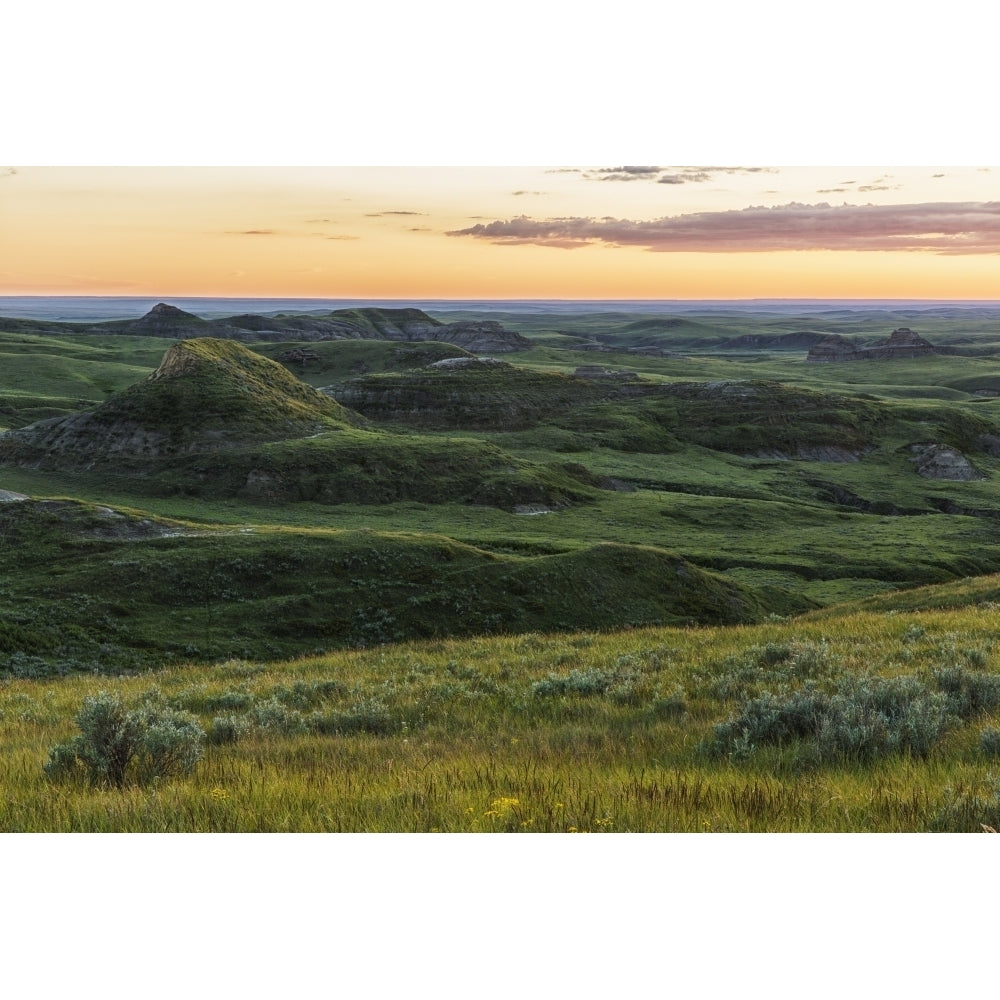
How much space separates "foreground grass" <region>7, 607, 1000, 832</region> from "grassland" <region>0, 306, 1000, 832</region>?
44 millimetres

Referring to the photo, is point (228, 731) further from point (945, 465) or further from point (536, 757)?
point (945, 465)

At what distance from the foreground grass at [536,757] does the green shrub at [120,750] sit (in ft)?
0.82

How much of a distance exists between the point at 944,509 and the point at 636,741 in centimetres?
10619

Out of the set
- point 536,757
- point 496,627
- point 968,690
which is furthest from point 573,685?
point 496,627

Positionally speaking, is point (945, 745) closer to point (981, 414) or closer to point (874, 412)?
point (874, 412)

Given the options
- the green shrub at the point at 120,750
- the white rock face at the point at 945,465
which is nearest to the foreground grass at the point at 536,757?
the green shrub at the point at 120,750

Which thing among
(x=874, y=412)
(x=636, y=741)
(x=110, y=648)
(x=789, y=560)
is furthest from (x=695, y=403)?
(x=636, y=741)

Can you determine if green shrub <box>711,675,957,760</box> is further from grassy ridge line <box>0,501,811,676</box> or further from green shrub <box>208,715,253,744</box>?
grassy ridge line <box>0,501,811,676</box>

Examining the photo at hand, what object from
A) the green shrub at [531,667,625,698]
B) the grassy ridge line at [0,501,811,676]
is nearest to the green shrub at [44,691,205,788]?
the green shrub at [531,667,625,698]

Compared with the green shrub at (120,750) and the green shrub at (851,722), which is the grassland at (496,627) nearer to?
the green shrub at (851,722)

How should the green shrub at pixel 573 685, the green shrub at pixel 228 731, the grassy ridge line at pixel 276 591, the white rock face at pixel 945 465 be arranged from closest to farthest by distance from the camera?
the green shrub at pixel 228 731, the green shrub at pixel 573 685, the grassy ridge line at pixel 276 591, the white rock face at pixel 945 465

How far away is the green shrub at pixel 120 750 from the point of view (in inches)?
322

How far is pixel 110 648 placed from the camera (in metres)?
32.1

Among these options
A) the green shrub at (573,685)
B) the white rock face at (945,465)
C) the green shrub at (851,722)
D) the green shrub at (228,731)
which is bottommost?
the white rock face at (945,465)
